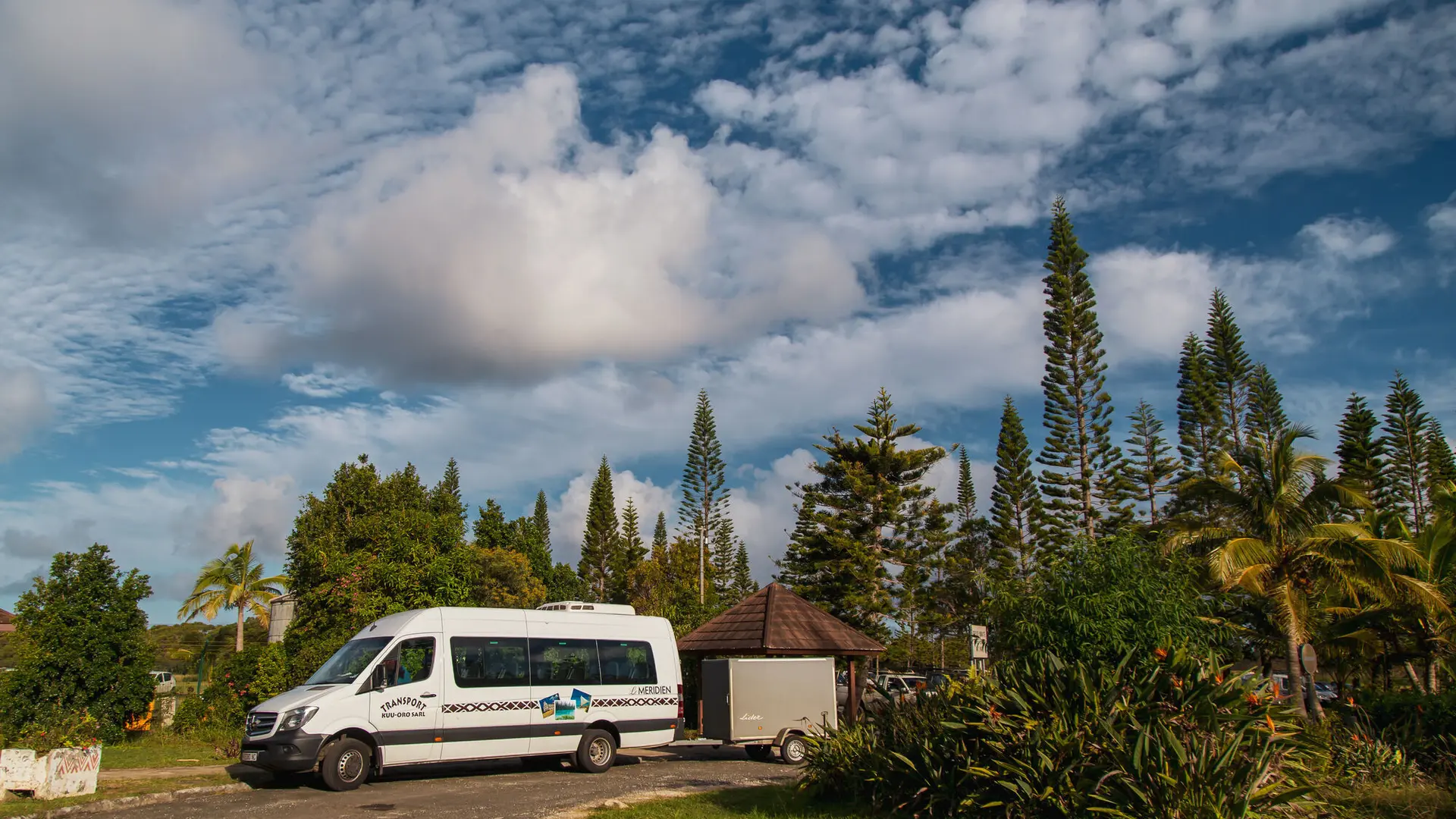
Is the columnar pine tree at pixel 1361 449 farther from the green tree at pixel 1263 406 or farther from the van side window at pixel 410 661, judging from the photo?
the van side window at pixel 410 661

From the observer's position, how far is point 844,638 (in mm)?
19312

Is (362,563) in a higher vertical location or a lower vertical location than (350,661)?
higher

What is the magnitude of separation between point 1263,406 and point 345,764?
4062 centimetres

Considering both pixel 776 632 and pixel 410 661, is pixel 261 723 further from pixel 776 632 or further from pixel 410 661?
pixel 776 632

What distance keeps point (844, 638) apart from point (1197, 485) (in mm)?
9690

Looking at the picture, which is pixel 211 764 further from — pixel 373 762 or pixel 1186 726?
pixel 1186 726

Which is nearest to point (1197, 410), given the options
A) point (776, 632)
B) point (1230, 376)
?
point (1230, 376)

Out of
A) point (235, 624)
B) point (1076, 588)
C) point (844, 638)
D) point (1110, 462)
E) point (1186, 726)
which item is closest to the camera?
point (1186, 726)

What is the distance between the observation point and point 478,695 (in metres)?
13.2

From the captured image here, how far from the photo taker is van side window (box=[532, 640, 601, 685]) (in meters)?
14.0

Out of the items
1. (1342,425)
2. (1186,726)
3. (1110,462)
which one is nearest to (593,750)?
(1186,726)

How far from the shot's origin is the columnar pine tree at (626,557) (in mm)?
61625

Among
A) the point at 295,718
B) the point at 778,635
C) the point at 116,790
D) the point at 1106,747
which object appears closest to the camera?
the point at 1106,747

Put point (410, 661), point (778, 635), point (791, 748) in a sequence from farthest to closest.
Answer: point (778, 635) → point (791, 748) → point (410, 661)
